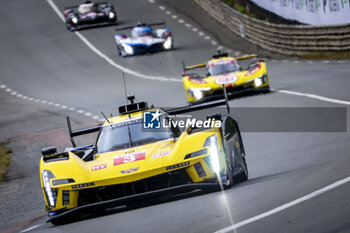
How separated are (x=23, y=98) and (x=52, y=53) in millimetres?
9535

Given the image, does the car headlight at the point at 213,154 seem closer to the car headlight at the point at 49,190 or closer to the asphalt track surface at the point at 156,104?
the asphalt track surface at the point at 156,104

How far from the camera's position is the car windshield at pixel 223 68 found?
22.0m

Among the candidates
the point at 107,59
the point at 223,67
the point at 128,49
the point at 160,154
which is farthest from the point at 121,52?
the point at 160,154

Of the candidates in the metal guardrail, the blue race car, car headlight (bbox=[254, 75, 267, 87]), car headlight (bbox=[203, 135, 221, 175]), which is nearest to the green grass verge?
car headlight (bbox=[254, 75, 267, 87])

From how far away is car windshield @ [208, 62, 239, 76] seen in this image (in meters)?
22.0

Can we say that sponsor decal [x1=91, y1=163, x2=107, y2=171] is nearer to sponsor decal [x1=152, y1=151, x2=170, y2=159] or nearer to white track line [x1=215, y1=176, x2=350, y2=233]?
sponsor decal [x1=152, y1=151, x2=170, y2=159]

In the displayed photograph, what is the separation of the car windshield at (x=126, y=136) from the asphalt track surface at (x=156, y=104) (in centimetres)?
131

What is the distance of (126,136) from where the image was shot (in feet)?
34.6

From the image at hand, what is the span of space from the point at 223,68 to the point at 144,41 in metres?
14.9

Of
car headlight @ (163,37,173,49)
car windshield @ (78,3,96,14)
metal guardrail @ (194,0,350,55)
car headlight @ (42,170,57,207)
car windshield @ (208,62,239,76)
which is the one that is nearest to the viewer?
car headlight @ (42,170,57,207)

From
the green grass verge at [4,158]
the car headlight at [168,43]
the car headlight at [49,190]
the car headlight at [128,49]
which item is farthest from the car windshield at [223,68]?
the car headlight at [128,49]

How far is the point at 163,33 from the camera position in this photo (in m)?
36.8

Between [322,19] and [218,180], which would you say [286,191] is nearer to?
[218,180]

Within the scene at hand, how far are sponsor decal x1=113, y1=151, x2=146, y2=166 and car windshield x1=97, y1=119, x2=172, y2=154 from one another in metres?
0.76
